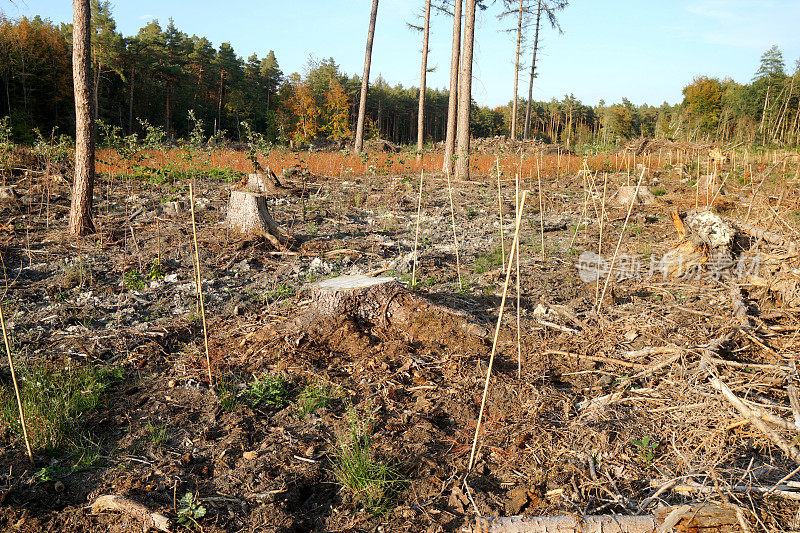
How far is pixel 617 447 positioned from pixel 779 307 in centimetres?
259

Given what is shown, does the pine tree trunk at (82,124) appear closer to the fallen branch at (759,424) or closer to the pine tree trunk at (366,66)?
the fallen branch at (759,424)

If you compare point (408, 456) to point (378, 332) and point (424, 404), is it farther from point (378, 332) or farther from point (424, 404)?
point (378, 332)

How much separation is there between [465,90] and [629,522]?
10.8 metres

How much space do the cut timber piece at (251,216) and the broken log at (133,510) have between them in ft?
13.6

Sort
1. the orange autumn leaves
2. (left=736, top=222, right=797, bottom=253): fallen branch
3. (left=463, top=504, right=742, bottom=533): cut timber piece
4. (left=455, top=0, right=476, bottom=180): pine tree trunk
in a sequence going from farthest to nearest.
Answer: the orange autumn leaves → (left=455, top=0, right=476, bottom=180): pine tree trunk → (left=736, top=222, right=797, bottom=253): fallen branch → (left=463, top=504, right=742, bottom=533): cut timber piece

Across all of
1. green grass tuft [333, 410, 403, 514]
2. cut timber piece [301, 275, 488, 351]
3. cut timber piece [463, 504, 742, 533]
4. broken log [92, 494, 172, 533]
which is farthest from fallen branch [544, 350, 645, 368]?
broken log [92, 494, 172, 533]

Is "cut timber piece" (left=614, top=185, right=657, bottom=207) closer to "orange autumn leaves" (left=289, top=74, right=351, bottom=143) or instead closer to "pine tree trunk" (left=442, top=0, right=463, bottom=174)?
"pine tree trunk" (left=442, top=0, right=463, bottom=174)

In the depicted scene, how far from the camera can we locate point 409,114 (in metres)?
48.4

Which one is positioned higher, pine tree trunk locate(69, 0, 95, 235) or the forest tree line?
the forest tree line

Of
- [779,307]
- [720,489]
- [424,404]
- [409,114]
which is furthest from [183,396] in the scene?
[409,114]

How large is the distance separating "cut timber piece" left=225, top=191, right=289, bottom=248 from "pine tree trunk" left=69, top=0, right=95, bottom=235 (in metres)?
2.06

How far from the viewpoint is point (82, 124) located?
6.11 meters

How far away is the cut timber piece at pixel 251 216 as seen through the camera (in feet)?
19.7

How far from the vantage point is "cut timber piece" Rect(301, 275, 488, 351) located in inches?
143
